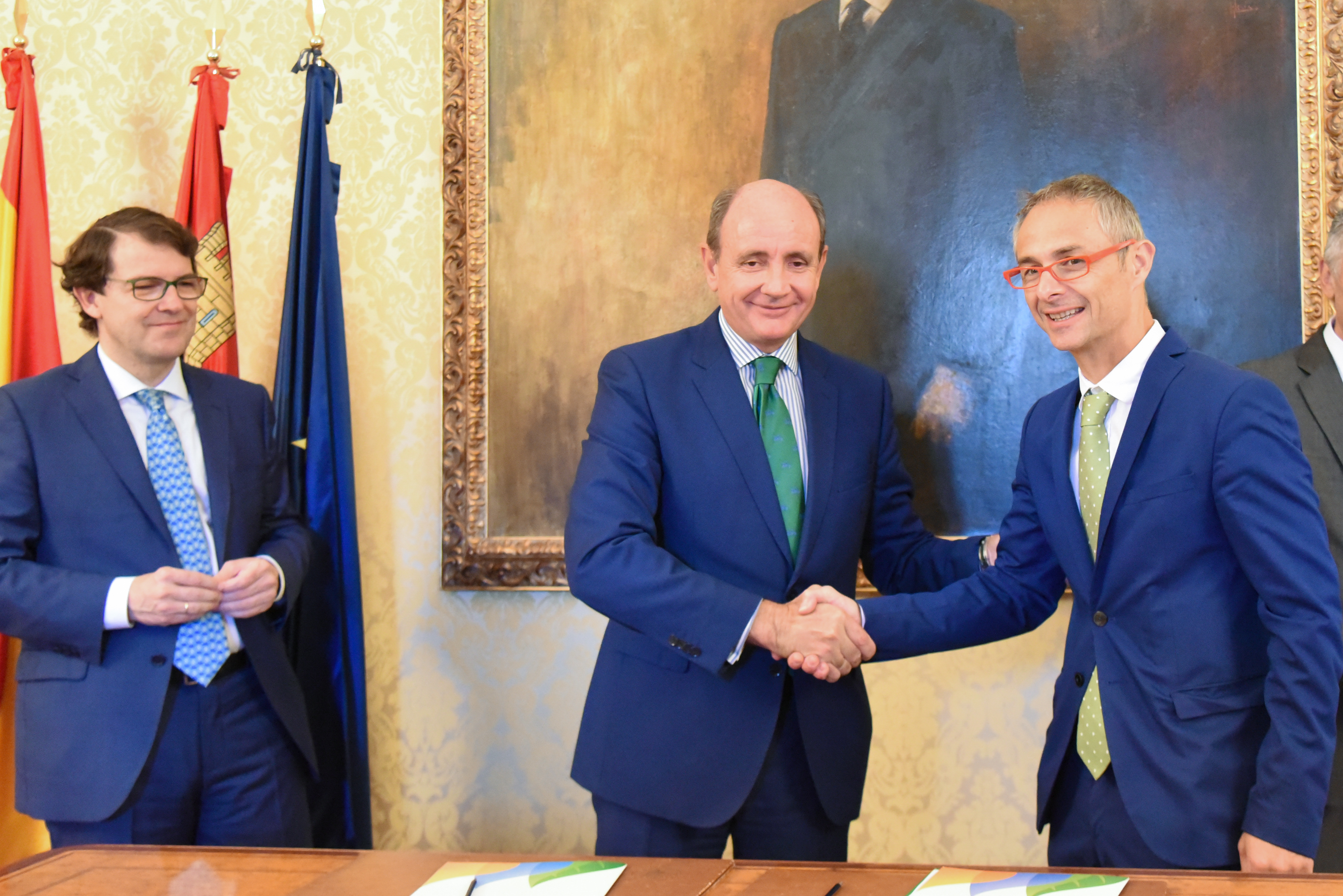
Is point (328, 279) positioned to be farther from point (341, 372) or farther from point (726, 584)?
point (726, 584)

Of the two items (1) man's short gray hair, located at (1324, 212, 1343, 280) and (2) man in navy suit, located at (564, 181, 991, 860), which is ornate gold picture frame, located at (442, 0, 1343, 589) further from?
(1) man's short gray hair, located at (1324, 212, 1343, 280)

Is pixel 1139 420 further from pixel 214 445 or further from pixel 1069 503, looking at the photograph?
pixel 214 445

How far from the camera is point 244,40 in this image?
3.11 m

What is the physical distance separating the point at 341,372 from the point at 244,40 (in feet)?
3.75

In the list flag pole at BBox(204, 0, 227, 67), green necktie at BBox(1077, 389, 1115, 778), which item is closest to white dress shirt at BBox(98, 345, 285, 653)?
flag pole at BBox(204, 0, 227, 67)

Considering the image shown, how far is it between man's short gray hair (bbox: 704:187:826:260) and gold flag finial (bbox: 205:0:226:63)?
5.04 feet

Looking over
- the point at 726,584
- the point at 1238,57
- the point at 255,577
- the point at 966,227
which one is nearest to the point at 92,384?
the point at 255,577

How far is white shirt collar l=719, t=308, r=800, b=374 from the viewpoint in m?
2.30

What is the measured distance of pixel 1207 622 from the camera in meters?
1.70

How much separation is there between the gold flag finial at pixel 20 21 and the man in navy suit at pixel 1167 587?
8.91ft

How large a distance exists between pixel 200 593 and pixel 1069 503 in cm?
182

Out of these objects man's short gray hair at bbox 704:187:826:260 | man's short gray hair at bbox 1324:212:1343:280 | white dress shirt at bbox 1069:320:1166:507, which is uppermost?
man's short gray hair at bbox 704:187:826:260

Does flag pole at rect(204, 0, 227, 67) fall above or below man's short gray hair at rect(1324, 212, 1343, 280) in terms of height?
above

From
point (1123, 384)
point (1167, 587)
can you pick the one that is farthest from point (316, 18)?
point (1167, 587)
